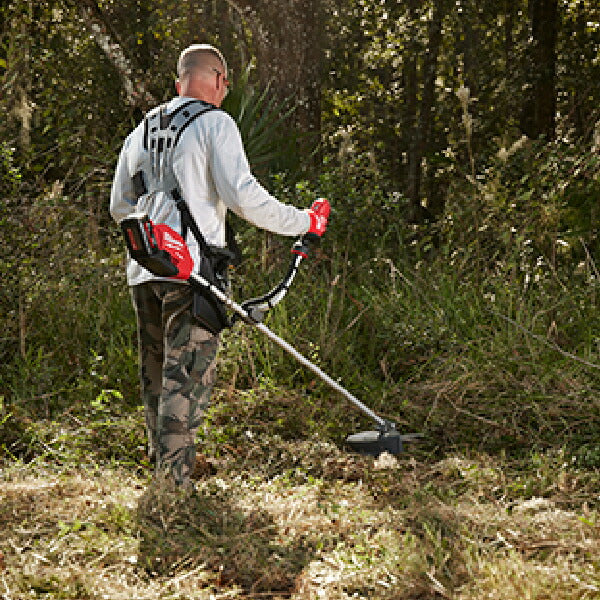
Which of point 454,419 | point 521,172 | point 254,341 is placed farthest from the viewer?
point 521,172

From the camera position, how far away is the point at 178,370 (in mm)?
3496

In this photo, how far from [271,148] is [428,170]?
371 centimetres

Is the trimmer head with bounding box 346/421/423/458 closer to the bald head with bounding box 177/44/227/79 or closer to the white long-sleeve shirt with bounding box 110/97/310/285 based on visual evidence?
the white long-sleeve shirt with bounding box 110/97/310/285

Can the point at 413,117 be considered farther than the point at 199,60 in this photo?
Yes

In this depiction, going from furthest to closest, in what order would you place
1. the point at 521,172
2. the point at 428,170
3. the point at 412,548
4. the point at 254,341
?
the point at 428,170, the point at 521,172, the point at 254,341, the point at 412,548

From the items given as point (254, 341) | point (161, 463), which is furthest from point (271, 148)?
point (161, 463)

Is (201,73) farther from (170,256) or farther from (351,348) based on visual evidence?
(351,348)

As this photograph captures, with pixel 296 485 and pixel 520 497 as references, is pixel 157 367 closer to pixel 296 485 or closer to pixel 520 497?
pixel 296 485

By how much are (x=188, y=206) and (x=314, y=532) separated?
141cm

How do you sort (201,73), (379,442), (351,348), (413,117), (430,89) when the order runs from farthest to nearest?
(413,117), (430,89), (351,348), (379,442), (201,73)

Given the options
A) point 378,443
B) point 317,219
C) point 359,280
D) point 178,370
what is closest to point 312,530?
point 378,443

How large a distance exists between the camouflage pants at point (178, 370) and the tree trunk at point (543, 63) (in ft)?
21.7

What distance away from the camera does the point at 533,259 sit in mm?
5594

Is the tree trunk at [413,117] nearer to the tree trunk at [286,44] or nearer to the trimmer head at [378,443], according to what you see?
the tree trunk at [286,44]
